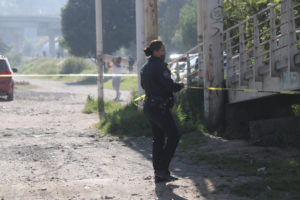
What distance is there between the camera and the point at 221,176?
706 centimetres

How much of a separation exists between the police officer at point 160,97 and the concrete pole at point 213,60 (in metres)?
4.58

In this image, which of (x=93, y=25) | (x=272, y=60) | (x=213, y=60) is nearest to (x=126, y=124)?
(x=213, y=60)

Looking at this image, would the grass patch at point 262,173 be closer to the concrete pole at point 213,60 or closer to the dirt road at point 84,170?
the dirt road at point 84,170

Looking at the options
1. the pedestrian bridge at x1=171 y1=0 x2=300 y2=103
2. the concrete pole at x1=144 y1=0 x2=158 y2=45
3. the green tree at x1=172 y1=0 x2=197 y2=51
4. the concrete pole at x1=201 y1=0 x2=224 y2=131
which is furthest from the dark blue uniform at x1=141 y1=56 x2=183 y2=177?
the green tree at x1=172 y1=0 x2=197 y2=51

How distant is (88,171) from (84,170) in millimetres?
106

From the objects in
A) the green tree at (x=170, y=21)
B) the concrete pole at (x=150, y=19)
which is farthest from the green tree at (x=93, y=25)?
the concrete pole at (x=150, y=19)

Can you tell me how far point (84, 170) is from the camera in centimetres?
793

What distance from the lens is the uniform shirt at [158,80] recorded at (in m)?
6.78

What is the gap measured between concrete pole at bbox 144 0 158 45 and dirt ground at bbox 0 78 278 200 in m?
2.71

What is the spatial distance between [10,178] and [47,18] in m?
139

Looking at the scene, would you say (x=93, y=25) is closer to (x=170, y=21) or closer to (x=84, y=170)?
(x=170, y=21)

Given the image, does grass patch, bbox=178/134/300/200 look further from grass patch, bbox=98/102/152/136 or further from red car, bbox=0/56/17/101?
red car, bbox=0/56/17/101

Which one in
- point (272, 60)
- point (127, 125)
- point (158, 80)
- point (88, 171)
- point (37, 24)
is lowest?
point (88, 171)

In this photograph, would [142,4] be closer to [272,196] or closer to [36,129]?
[36,129]
